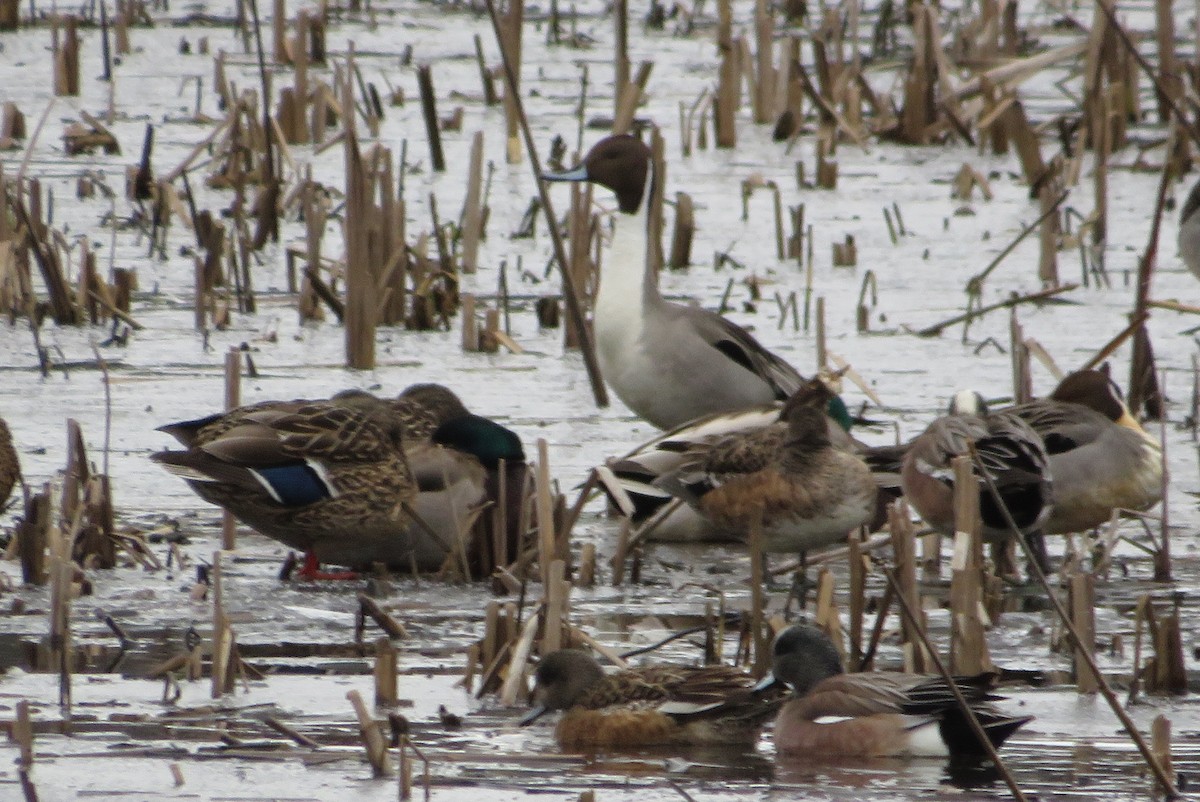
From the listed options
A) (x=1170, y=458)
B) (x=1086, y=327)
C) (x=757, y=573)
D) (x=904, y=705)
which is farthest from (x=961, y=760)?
(x=1086, y=327)

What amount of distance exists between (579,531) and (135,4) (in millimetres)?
10762

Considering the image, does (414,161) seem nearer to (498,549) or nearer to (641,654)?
(498,549)

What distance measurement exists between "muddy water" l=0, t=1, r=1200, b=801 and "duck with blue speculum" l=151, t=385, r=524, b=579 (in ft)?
0.48

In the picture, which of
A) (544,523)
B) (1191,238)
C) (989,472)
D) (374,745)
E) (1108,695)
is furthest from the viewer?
(1191,238)

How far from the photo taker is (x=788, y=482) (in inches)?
223

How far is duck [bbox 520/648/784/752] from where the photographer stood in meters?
4.26

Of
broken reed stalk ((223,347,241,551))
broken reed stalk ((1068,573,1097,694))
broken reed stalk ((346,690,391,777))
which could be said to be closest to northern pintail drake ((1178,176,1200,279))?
broken reed stalk ((223,347,241,551))

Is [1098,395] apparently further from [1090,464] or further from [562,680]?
[562,680]

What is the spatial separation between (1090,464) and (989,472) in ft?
2.03

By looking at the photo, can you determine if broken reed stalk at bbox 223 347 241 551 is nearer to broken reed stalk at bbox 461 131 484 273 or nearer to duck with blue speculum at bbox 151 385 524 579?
duck with blue speculum at bbox 151 385 524 579

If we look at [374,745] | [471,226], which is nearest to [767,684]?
[374,745]

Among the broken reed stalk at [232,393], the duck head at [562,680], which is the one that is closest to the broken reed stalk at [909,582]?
the duck head at [562,680]

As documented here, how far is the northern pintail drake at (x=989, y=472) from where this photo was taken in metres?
5.52

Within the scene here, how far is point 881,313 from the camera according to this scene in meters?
9.14
